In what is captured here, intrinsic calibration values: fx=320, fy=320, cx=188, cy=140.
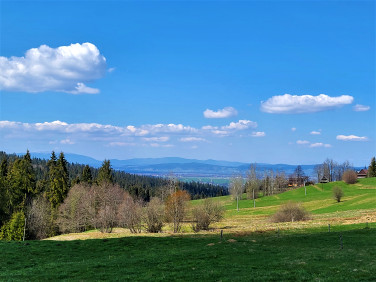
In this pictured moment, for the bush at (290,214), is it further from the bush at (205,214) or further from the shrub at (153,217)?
the shrub at (153,217)

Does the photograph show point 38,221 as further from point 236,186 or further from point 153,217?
point 236,186

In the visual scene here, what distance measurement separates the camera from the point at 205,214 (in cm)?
6131

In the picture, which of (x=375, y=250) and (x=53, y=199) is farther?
(x=53, y=199)

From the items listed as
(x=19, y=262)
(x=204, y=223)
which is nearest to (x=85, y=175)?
(x=204, y=223)

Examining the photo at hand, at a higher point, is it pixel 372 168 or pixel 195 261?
pixel 372 168

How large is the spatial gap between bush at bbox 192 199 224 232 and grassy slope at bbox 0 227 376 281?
22695mm

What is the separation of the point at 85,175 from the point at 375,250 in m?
91.9

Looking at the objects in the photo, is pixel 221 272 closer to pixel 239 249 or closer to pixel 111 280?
pixel 111 280

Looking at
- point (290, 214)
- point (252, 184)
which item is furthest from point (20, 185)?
point (252, 184)

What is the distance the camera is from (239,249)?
30750mm

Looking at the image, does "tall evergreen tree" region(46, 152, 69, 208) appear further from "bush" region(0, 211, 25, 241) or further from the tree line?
"bush" region(0, 211, 25, 241)

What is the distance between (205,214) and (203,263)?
37.8 metres

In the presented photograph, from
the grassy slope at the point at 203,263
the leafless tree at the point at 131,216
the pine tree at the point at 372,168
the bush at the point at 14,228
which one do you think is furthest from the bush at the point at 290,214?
the pine tree at the point at 372,168

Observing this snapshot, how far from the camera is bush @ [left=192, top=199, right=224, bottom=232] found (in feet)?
200
